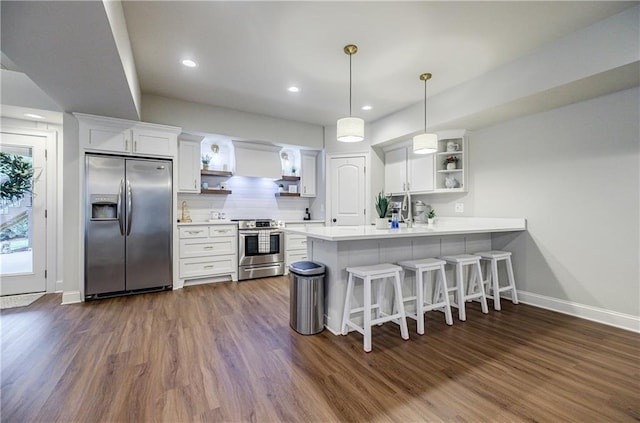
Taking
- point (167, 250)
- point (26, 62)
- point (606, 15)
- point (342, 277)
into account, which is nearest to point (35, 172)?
point (167, 250)

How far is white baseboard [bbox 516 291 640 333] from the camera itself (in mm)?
2697

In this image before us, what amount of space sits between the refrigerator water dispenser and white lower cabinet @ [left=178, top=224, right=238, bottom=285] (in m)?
0.84

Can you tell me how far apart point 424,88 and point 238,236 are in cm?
358

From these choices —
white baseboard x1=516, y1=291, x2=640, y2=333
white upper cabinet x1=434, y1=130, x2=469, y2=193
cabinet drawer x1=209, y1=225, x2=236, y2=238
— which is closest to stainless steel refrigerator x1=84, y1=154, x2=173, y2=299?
cabinet drawer x1=209, y1=225, x2=236, y2=238

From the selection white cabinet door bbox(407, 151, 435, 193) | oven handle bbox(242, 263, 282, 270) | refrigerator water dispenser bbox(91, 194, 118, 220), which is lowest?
oven handle bbox(242, 263, 282, 270)

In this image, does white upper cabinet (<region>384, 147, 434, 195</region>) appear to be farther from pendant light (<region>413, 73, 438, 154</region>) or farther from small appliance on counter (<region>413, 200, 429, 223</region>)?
pendant light (<region>413, 73, 438, 154</region>)

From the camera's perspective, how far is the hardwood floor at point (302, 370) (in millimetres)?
1590

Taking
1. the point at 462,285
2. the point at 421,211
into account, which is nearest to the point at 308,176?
the point at 421,211

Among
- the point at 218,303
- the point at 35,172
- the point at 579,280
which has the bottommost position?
the point at 218,303

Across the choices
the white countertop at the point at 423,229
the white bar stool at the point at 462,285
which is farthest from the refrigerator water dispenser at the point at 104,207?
the white bar stool at the point at 462,285

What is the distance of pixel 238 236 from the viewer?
460 centimetres

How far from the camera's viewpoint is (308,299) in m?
2.56

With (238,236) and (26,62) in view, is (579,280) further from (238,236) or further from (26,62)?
(26,62)

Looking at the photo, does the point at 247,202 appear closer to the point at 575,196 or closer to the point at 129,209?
the point at 129,209
